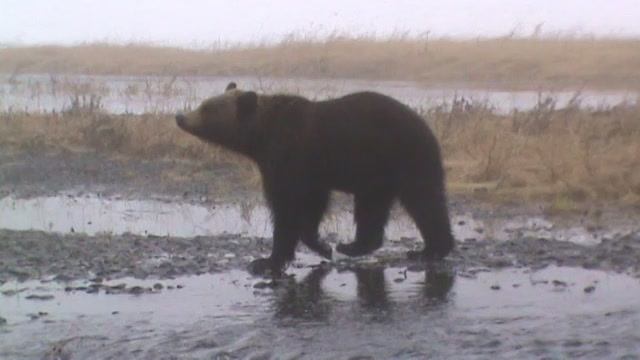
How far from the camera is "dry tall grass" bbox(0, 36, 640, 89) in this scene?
34.0 metres

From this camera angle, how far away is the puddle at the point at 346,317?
21.0 feet

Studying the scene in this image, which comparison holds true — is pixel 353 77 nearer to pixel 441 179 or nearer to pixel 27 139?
pixel 27 139

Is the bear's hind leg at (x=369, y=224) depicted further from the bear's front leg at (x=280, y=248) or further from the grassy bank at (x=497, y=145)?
the grassy bank at (x=497, y=145)

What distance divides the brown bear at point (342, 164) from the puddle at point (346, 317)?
52cm

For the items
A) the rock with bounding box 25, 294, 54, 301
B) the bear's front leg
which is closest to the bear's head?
the bear's front leg

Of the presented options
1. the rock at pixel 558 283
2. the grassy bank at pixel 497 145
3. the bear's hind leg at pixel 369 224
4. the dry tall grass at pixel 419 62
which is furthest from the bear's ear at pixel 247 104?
the dry tall grass at pixel 419 62

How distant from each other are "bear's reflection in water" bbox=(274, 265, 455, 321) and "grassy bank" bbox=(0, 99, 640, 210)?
12.5 feet

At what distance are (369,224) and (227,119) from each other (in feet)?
4.93

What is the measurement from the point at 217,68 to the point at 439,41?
7.82 m

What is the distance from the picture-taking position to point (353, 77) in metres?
34.5

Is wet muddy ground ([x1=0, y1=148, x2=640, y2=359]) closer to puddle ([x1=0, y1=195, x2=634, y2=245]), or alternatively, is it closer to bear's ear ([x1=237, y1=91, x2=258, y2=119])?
puddle ([x1=0, y1=195, x2=634, y2=245])

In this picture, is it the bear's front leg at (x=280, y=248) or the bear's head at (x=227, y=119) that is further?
the bear's head at (x=227, y=119)

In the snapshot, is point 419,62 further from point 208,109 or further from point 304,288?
point 304,288

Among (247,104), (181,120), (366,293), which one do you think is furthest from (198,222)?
(366,293)
